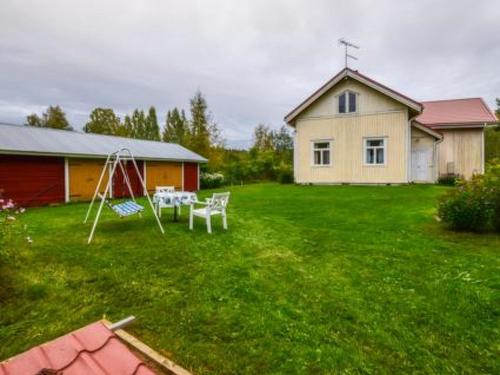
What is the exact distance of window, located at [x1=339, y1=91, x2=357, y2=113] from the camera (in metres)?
16.4

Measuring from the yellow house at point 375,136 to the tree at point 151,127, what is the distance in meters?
35.6

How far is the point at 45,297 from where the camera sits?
3443mm

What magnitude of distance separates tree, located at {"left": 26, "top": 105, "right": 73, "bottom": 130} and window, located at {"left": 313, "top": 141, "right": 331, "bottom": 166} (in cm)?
3482

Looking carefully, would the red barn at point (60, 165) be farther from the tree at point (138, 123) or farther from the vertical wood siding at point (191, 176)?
the tree at point (138, 123)

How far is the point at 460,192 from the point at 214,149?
23.6 metres

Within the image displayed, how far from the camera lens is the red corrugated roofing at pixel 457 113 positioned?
17000 millimetres

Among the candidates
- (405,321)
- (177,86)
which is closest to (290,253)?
(405,321)

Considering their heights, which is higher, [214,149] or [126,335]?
[214,149]

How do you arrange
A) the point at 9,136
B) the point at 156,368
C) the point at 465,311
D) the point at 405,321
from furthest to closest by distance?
the point at 9,136 → the point at 465,311 → the point at 405,321 → the point at 156,368

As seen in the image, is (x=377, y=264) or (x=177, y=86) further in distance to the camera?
(x=177, y=86)

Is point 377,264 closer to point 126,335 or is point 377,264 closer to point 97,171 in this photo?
point 126,335

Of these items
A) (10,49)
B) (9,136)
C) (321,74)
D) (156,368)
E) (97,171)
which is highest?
(321,74)

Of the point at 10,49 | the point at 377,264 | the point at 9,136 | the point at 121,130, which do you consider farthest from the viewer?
the point at 121,130

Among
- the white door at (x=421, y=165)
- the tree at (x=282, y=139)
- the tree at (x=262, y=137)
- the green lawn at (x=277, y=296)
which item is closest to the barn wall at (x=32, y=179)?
the green lawn at (x=277, y=296)
